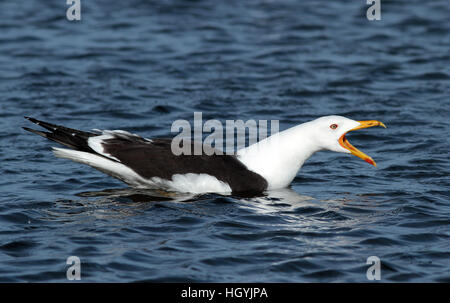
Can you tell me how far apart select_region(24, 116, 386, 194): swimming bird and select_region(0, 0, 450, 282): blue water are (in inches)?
8.0

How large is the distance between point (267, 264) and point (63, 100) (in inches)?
313

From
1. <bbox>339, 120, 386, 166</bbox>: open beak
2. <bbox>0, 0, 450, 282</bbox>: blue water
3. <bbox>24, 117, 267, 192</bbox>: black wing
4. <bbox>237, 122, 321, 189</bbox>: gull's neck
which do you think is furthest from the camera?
<bbox>237, 122, 321, 189</bbox>: gull's neck

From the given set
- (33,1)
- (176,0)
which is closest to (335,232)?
(176,0)

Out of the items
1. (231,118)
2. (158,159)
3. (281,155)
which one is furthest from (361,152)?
(231,118)

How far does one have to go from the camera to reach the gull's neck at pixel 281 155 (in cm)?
1004

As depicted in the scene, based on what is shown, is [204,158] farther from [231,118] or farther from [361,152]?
[231,118]

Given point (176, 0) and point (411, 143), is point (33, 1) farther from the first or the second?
point (411, 143)

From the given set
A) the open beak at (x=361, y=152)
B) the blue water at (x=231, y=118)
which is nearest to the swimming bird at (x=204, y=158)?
the open beak at (x=361, y=152)

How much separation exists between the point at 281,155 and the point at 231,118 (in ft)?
12.2

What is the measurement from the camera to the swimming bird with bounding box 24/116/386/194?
9.67 m

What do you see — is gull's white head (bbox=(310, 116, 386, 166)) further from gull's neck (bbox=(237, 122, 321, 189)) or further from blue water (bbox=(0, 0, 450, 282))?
blue water (bbox=(0, 0, 450, 282))

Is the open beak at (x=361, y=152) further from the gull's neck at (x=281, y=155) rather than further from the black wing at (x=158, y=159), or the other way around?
the black wing at (x=158, y=159)

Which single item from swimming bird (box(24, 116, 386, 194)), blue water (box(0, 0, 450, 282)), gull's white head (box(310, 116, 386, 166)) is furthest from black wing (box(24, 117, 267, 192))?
gull's white head (box(310, 116, 386, 166))

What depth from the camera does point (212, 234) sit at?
333 inches
